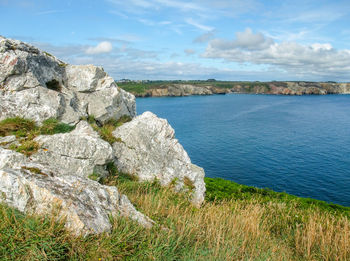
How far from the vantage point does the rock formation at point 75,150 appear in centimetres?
492

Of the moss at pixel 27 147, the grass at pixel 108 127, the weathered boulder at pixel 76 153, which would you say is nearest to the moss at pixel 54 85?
the grass at pixel 108 127

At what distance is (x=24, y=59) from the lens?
35.6 ft

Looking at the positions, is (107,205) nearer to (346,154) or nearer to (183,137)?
(346,154)

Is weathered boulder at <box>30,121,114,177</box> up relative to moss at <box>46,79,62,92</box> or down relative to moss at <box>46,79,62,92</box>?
down

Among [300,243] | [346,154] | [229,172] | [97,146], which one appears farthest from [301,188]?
[97,146]

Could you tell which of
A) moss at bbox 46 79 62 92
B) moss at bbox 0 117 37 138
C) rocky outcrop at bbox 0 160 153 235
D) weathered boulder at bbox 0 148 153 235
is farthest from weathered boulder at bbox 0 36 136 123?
rocky outcrop at bbox 0 160 153 235

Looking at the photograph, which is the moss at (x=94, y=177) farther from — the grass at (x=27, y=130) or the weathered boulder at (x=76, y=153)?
the grass at (x=27, y=130)

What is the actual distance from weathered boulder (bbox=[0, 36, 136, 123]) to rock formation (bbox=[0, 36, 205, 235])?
35mm

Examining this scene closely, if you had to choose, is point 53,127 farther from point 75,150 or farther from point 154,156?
point 154,156

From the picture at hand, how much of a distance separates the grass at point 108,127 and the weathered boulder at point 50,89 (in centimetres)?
29

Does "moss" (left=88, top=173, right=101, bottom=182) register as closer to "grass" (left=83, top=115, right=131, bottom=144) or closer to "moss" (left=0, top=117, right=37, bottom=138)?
"grass" (left=83, top=115, right=131, bottom=144)

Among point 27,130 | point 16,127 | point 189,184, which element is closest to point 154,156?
point 189,184

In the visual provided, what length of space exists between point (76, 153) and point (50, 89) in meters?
4.90

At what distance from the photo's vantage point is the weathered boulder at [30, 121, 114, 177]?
8266 mm
